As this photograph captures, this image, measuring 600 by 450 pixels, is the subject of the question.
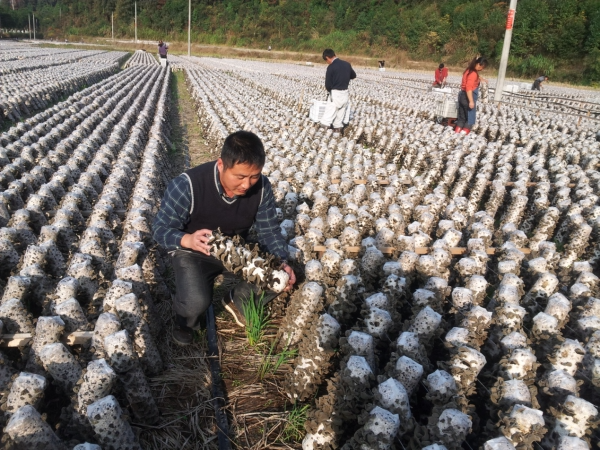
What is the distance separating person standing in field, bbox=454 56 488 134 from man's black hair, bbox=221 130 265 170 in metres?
6.89

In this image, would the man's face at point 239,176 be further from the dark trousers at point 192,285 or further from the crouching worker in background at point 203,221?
the dark trousers at point 192,285

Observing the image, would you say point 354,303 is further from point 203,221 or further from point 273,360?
point 203,221

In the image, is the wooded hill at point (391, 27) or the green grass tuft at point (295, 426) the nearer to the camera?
the green grass tuft at point (295, 426)

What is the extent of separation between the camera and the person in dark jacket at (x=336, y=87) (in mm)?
8703

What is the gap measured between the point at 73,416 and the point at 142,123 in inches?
282

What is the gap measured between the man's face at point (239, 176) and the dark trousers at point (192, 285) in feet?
1.64

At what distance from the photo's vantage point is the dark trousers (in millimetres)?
2832

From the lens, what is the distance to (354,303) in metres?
3.01

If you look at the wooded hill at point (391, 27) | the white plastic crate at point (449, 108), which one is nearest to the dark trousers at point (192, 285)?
the white plastic crate at point (449, 108)

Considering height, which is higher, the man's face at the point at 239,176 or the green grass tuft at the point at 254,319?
the man's face at the point at 239,176

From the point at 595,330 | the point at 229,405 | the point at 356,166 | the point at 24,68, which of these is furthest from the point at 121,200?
the point at 24,68

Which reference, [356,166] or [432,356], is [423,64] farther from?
[432,356]

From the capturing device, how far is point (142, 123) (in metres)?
8.47

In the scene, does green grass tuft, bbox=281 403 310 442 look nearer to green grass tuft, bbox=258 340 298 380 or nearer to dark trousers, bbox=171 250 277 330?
green grass tuft, bbox=258 340 298 380
